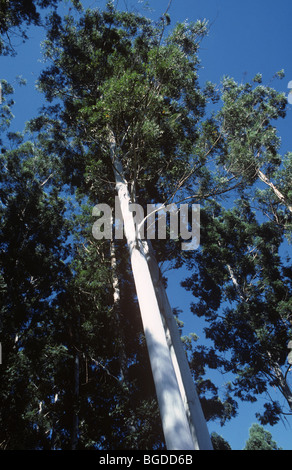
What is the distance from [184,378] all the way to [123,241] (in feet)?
21.1

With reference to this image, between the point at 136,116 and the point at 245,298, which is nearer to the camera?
the point at 136,116

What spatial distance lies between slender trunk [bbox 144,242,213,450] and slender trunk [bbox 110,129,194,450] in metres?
1.11

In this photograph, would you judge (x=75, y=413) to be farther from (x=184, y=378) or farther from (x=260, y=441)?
(x=260, y=441)

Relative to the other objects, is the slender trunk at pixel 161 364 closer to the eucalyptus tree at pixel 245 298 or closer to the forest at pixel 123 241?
the forest at pixel 123 241

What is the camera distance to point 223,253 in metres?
13.5

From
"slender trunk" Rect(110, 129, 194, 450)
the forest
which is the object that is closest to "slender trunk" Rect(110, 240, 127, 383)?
the forest

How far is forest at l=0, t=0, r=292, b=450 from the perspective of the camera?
7641mm

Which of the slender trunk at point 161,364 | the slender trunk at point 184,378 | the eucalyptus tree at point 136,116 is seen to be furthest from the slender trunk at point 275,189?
the slender trunk at point 161,364

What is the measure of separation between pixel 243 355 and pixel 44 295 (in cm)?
863

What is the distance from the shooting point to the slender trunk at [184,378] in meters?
5.69

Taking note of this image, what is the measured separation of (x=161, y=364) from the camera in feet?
14.0

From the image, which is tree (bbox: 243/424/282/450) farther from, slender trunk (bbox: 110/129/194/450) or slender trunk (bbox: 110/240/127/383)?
slender trunk (bbox: 110/129/194/450)

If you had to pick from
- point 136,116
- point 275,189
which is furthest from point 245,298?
point 136,116
